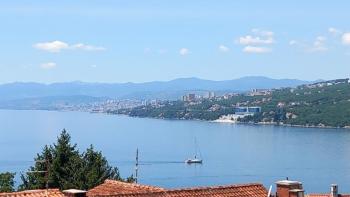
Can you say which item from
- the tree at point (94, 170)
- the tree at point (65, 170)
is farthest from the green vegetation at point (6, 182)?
the tree at point (94, 170)

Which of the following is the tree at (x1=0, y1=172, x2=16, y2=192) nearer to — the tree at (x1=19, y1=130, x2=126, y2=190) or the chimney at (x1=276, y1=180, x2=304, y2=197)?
the tree at (x1=19, y1=130, x2=126, y2=190)

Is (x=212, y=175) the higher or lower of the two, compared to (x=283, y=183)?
lower

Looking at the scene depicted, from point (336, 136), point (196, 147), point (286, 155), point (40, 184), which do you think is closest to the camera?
point (40, 184)

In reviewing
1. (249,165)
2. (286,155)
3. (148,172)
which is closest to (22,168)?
(148,172)

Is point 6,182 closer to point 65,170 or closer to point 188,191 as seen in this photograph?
point 65,170

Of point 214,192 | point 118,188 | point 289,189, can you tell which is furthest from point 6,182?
point 289,189

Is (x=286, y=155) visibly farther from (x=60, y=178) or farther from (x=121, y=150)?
(x=60, y=178)

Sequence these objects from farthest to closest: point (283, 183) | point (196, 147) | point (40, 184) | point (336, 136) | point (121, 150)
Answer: point (336, 136) < point (196, 147) < point (121, 150) < point (40, 184) < point (283, 183)
